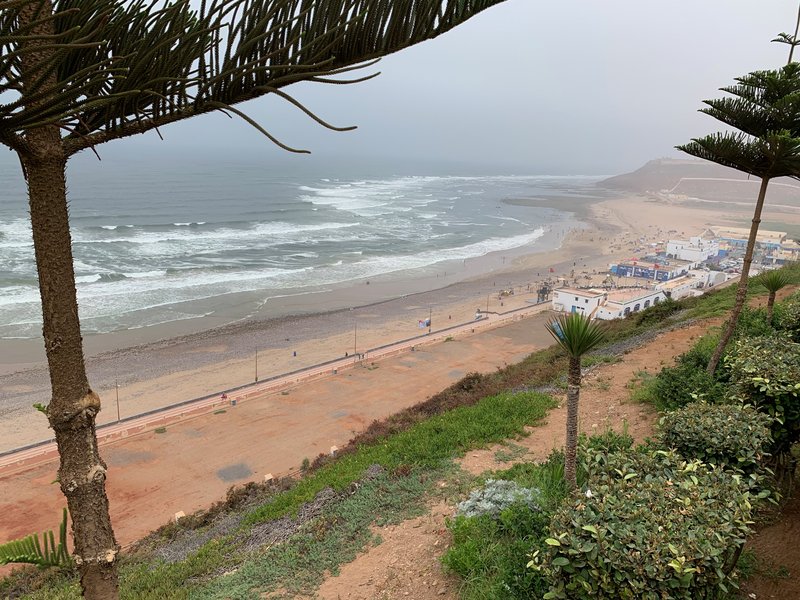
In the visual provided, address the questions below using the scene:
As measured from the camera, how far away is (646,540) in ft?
8.52

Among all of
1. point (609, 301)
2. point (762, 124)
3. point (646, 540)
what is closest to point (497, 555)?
point (646, 540)

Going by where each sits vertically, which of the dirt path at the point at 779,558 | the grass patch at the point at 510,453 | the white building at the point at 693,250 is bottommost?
the white building at the point at 693,250

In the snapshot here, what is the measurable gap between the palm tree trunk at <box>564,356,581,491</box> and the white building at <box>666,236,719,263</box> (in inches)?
1609

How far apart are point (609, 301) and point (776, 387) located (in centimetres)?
2239

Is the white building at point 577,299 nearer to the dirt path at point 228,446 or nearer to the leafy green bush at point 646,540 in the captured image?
the dirt path at point 228,446

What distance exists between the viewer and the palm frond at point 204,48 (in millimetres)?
1407

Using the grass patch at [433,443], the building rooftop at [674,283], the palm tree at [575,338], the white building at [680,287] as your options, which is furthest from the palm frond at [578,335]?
the building rooftop at [674,283]

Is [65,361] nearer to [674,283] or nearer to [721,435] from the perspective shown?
[721,435]

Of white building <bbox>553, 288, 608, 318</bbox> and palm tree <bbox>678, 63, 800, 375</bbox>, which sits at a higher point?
palm tree <bbox>678, 63, 800, 375</bbox>

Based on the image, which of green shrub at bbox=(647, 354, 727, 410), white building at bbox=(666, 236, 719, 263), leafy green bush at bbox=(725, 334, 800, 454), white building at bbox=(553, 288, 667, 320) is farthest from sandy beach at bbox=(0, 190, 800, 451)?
leafy green bush at bbox=(725, 334, 800, 454)

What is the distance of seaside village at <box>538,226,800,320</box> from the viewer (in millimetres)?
25509

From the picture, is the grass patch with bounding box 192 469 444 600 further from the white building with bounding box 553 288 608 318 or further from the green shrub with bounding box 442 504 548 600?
the white building with bounding box 553 288 608 318

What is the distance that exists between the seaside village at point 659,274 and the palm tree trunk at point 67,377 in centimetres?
2350

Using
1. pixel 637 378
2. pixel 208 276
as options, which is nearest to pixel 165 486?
pixel 637 378
